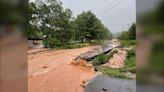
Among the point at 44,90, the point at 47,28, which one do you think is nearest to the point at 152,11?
the point at 44,90

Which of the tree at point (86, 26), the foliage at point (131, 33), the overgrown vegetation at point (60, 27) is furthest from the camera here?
the tree at point (86, 26)

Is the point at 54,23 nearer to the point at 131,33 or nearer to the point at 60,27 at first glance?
the point at 60,27

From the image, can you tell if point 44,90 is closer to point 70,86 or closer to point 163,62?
point 70,86

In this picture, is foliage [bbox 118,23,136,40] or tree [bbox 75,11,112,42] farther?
tree [bbox 75,11,112,42]

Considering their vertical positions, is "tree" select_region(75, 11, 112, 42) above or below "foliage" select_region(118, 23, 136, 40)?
above

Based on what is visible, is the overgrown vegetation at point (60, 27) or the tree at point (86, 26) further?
the tree at point (86, 26)

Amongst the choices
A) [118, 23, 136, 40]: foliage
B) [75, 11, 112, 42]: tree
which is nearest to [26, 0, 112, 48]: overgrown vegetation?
[75, 11, 112, 42]: tree

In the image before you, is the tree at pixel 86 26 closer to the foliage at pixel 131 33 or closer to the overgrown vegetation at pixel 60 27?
the overgrown vegetation at pixel 60 27

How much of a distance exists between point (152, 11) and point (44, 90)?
4136mm

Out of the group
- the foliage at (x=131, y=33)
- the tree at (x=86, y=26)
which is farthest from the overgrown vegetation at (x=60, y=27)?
the foliage at (x=131, y=33)

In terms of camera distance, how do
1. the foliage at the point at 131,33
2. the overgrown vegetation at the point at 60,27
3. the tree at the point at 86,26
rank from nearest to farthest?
the foliage at the point at 131,33 < the overgrown vegetation at the point at 60,27 < the tree at the point at 86,26

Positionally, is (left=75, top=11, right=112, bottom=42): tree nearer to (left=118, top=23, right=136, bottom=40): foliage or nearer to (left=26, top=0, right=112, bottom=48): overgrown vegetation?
(left=26, top=0, right=112, bottom=48): overgrown vegetation

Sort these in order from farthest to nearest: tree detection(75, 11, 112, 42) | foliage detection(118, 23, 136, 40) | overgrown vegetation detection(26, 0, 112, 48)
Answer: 1. tree detection(75, 11, 112, 42)
2. overgrown vegetation detection(26, 0, 112, 48)
3. foliage detection(118, 23, 136, 40)

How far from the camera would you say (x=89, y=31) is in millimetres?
16469
